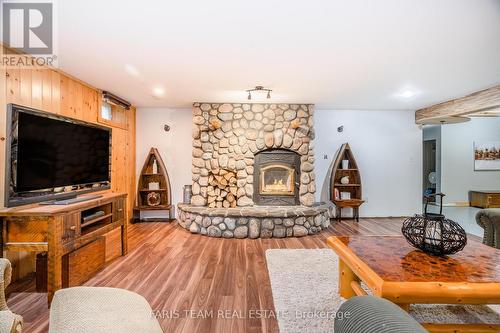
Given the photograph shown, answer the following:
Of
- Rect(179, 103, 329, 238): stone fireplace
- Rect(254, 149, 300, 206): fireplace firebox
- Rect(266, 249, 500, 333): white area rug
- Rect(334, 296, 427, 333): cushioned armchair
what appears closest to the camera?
Rect(334, 296, 427, 333): cushioned armchair

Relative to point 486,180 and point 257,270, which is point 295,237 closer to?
point 257,270

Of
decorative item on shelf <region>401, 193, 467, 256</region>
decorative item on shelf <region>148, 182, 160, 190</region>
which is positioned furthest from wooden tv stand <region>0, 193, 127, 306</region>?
decorative item on shelf <region>401, 193, 467, 256</region>

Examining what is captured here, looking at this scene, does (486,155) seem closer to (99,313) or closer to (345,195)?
(345,195)

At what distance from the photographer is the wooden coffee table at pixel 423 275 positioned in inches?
55.3

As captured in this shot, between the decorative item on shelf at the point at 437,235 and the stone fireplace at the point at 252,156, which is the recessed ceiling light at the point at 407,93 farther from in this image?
the decorative item on shelf at the point at 437,235

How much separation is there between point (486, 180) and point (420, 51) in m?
6.85

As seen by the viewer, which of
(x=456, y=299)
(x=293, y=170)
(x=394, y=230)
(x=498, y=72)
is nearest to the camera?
(x=456, y=299)

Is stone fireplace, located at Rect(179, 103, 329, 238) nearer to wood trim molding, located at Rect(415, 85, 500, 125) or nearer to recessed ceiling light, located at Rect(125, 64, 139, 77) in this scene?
recessed ceiling light, located at Rect(125, 64, 139, 77)

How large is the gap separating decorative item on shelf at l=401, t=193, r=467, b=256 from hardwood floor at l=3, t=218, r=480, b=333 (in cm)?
124

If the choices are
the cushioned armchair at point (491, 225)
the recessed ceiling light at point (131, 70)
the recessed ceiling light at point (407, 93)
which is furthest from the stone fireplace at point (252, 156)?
the cushioned armchair at point (491, 225)

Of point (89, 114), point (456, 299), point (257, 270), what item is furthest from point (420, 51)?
point (89, 114)

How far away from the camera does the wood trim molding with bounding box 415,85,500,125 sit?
12.3 feet

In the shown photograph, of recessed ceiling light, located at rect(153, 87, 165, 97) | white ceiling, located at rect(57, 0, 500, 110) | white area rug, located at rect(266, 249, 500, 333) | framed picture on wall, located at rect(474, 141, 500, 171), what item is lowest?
white area rug, located at rect(266, 249, 500, 333)

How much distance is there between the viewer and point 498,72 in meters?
3.14
